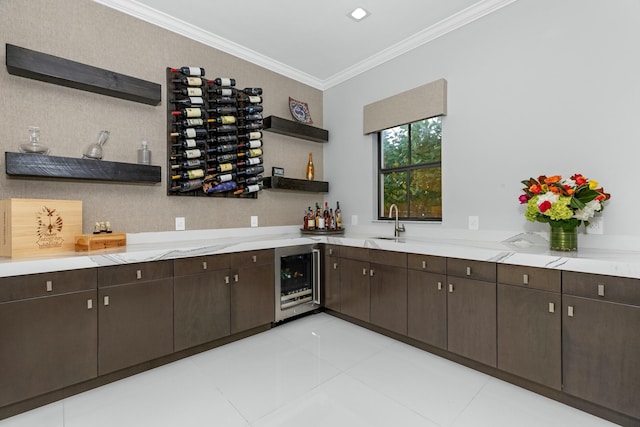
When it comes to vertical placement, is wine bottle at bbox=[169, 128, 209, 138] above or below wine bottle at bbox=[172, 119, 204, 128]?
below

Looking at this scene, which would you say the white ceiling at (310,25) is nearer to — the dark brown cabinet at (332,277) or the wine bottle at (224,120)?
the wine bottle at (224,120)

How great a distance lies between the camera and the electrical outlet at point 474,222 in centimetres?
275

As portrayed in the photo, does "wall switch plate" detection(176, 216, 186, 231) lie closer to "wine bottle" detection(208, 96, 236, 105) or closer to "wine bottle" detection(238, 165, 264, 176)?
"wine bottle" detection(238, 165, 264, 176)

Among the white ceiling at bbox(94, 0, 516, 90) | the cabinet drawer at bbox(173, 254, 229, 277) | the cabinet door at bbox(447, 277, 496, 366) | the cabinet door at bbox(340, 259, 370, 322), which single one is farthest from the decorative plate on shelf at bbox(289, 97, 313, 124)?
the cabinet door at bbox(447, 277, 496, 366)

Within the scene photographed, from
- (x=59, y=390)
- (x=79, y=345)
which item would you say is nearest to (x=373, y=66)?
(x=79, y=345)

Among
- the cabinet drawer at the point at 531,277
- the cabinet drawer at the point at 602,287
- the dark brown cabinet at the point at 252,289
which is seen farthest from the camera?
the dark brown cabinet at the point at 252,289

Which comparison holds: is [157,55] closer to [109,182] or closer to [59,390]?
[109,182]

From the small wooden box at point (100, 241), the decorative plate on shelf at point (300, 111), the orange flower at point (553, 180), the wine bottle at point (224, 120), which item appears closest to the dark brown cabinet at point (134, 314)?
the small wooden box at point (100, 241)

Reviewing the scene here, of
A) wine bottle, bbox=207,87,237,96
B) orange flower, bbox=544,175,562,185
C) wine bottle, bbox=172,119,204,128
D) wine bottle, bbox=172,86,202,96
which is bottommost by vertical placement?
orange flower, bbox=544,175,562,185

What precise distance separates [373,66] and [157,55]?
2261 millimetres

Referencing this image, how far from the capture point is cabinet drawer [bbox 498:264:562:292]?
1884 mm

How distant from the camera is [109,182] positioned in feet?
8.36

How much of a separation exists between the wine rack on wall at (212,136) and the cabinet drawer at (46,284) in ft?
3.58

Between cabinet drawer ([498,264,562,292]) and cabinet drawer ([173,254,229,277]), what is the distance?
7.05ft
